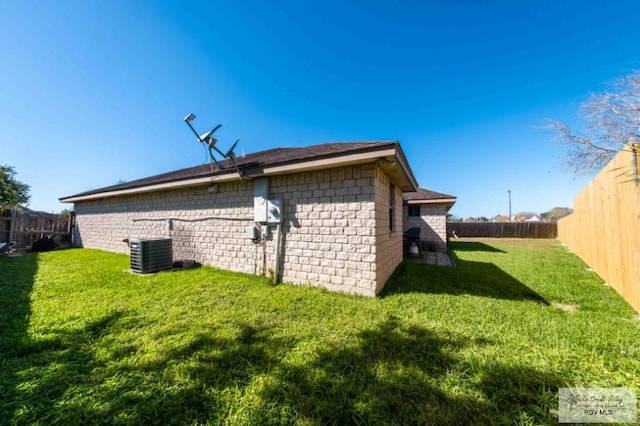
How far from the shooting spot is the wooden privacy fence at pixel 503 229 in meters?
19.6

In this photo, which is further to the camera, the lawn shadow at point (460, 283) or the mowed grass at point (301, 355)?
the lawn shadow at point (460, 283)

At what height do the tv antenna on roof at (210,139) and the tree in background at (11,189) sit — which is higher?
the tree in background at (11,189)

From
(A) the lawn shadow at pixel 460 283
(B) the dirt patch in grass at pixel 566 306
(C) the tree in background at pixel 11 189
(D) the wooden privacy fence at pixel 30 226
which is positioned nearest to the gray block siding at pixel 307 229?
(A) the lawn shadow at pixel 460 283

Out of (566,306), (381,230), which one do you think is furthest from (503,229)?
(381,230)

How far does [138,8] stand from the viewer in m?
5.60

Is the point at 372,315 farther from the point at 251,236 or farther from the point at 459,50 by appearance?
the point at 459,50

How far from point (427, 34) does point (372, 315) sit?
887 centimetres

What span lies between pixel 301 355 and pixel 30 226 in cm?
1503

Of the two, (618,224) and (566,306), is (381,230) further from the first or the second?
(618,224)

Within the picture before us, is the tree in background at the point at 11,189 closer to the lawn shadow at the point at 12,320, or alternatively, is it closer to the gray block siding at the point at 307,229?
the lawn shadow at the point at 12,320

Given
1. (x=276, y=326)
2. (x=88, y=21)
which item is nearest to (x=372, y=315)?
(x=276, y=326)

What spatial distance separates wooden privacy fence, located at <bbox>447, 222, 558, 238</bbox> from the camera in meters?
19.6

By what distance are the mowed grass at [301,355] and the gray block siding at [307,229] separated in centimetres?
51

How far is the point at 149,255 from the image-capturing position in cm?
561
